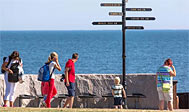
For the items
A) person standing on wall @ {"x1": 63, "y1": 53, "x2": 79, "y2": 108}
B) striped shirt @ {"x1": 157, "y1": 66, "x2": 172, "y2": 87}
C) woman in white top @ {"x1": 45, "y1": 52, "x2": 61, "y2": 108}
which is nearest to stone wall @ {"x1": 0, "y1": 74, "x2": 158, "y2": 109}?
person standing on wall @ {"x1": 63, "y1": 53, "x2": 79, "y2": 108}

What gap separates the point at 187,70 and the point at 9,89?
5466 cm

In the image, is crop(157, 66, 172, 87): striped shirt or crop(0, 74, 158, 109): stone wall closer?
crop(157, 66, 172, 87): striped shirt

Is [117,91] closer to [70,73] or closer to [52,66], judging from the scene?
[70,73]

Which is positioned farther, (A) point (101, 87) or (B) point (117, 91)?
(A) point (101, 87)

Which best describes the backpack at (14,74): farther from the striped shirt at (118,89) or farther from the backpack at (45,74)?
the striped shirt at (118,89)

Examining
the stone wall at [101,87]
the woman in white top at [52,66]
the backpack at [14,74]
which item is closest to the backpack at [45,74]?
the woman in white top at [52,66]

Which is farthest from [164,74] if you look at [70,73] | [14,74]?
[14,74]

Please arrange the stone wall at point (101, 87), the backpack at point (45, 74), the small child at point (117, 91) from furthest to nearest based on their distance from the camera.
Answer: the stone wall at point (101, 87)
the small child at point (117, 91)
the backpack at point (45, 74)

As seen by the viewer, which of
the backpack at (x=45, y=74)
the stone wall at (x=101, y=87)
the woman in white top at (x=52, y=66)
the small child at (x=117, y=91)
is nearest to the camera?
the woman in white top at (x=52, y=66)

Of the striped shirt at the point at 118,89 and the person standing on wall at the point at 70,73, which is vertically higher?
the person standing on wall at the point at 70,73

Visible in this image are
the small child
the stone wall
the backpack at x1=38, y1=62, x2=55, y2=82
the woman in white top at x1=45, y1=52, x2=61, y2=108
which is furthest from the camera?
the stone wall

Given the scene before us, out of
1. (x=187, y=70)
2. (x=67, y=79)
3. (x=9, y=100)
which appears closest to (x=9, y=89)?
(x=9, y=100)

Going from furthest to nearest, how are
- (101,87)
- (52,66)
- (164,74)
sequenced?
1. (101,87)
2. (164,74)
3. (52,66)

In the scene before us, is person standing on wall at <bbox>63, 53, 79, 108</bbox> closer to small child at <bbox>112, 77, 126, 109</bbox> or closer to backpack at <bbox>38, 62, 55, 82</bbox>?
backpack at <bbox>38, 62, 55, 82</bbox>
